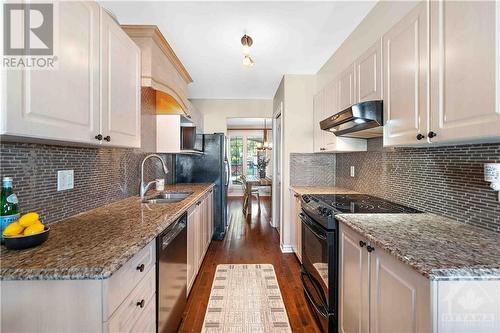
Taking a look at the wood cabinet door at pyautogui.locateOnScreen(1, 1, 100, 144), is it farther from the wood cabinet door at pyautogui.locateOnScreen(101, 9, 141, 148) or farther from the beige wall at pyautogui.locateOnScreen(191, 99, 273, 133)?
the beige wall at pyautogui.locateOnScreen(191, 99, 273, 133)

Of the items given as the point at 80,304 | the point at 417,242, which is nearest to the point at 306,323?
the point at 417,242

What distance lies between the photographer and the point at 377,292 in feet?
3.73

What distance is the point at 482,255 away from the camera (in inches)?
35.3

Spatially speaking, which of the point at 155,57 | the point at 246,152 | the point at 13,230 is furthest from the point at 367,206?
the point at 246,152

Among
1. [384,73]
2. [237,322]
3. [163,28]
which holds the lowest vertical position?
[237,322]

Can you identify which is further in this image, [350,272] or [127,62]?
[127,62]

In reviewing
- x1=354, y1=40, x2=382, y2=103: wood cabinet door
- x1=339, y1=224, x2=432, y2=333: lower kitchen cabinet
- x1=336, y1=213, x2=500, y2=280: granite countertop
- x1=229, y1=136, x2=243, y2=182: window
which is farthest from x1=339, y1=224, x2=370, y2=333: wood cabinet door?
x1=229, y1=136, x2=243, y2=182: window

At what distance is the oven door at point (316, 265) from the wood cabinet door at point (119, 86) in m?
1.54

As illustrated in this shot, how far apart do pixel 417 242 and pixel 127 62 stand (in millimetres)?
1965

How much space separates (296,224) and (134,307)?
2.18 metres

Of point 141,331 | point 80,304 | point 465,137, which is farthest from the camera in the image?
point 141,331

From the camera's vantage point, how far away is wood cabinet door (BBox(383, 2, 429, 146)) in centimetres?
124

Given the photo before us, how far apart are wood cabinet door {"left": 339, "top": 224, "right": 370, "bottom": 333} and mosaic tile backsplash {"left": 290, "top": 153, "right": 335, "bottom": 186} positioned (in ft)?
5.83

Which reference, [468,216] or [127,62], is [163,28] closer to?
[127,62]
